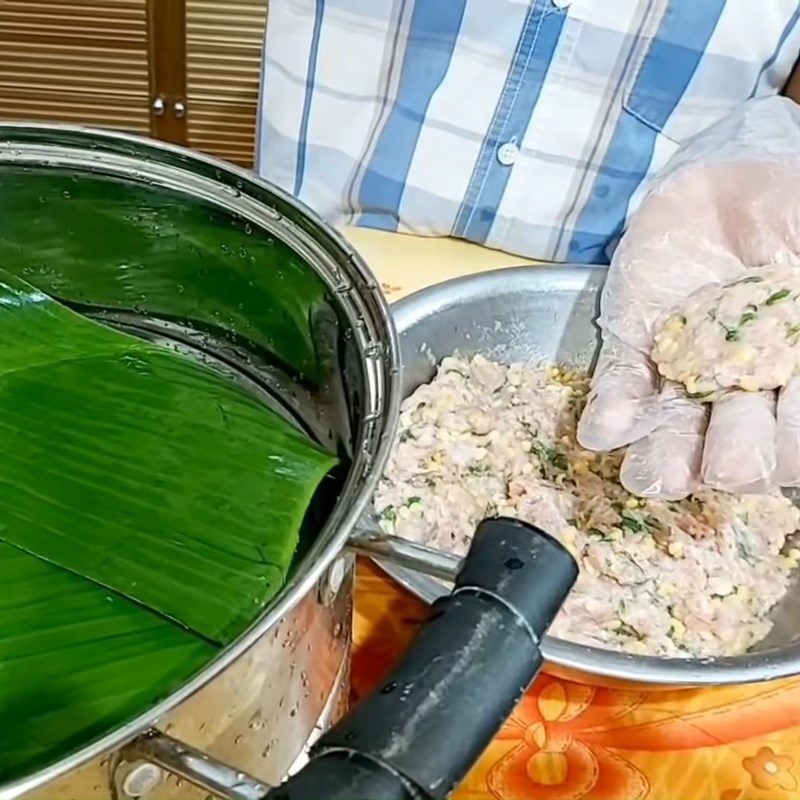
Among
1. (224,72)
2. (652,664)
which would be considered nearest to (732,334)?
(652,664)

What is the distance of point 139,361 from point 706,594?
38 centimetres

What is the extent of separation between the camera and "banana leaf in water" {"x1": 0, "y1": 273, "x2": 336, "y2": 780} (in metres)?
0.53

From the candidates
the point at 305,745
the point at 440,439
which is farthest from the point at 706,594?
the point at 305,745

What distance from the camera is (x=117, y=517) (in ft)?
1.99

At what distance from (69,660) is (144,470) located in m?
0.13

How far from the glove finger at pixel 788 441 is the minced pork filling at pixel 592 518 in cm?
10

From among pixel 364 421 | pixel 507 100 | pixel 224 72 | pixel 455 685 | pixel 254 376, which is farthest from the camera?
pixel 224 72

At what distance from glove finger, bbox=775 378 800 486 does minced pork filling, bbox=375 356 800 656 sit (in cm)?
10

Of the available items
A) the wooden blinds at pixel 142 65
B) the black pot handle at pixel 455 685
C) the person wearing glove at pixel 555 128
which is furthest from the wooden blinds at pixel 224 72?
the black pot handle at pixel 455 685

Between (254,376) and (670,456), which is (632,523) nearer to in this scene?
(670,456)

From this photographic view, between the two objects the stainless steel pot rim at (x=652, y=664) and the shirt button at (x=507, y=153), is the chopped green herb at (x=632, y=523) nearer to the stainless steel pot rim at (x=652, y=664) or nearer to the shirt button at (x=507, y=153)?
the stainless steel pot rim at (x=652, y=664)

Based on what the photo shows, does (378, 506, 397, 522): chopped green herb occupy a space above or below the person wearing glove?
below

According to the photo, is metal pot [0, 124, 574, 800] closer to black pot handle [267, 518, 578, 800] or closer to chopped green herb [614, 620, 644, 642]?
black pot handle [267, 518, 578, 800]

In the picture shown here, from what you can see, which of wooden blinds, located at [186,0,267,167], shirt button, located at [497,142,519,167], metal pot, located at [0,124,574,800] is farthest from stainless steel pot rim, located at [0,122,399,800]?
wooden blinds, located at [186,0,267,167]
